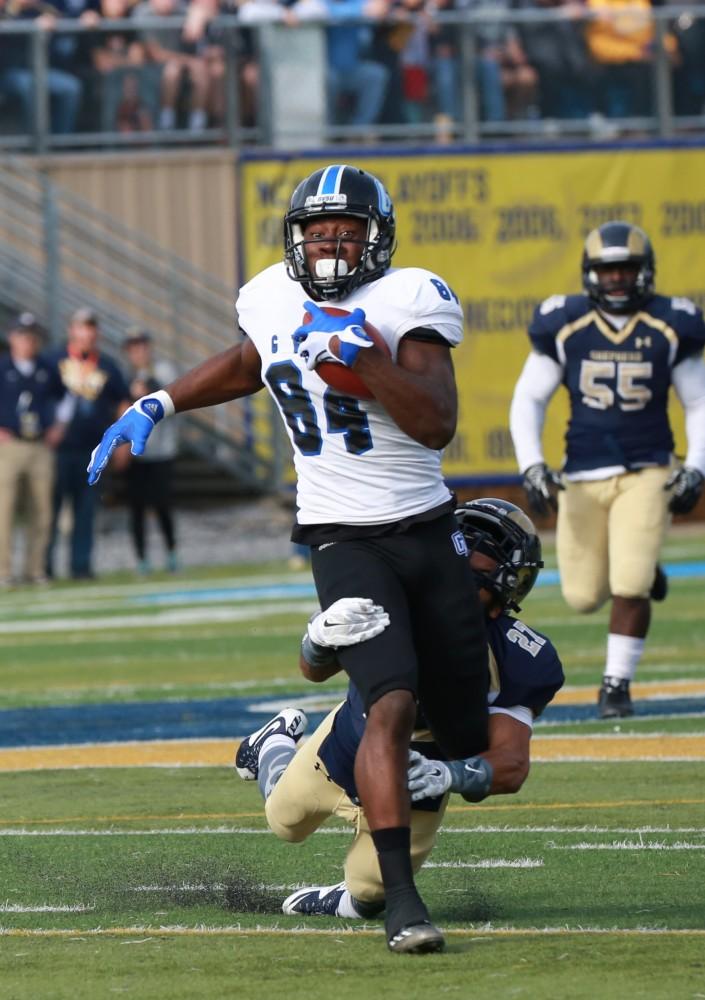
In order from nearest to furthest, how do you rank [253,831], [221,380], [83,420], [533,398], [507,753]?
[507,753] → [221,380] → [253,831] → [533,398] → [83,420]

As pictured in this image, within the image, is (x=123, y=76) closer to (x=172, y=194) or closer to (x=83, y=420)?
(x=172, y=194)

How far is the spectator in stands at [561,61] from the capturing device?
16.5 m

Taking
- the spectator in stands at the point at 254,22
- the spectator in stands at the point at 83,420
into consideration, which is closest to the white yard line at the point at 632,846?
the spectator in stands at the point at 83,420

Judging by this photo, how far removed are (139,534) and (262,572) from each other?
0.95m

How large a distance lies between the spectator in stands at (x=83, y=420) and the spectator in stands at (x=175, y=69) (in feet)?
8.22

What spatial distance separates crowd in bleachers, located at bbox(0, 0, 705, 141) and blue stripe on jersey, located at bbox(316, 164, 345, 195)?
11.8m

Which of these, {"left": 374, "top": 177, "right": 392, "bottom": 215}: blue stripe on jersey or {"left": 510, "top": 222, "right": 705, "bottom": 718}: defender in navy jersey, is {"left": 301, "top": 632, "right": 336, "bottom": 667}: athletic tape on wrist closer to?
{"left": 374, "top": 177, "right": 392, "bottom": 215}: blue stripe on jersey

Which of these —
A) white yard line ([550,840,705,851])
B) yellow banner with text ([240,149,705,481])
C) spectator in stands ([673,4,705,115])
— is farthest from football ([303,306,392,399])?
spectator in stands ([673,4,705,115])

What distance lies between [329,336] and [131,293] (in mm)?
12765

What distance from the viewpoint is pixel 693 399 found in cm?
809

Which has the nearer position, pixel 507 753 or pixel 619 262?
pixel 507 753

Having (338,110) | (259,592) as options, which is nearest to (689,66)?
(338,110)

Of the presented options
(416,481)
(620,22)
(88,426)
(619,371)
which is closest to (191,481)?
(88,426)

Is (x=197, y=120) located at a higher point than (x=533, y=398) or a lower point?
higher
